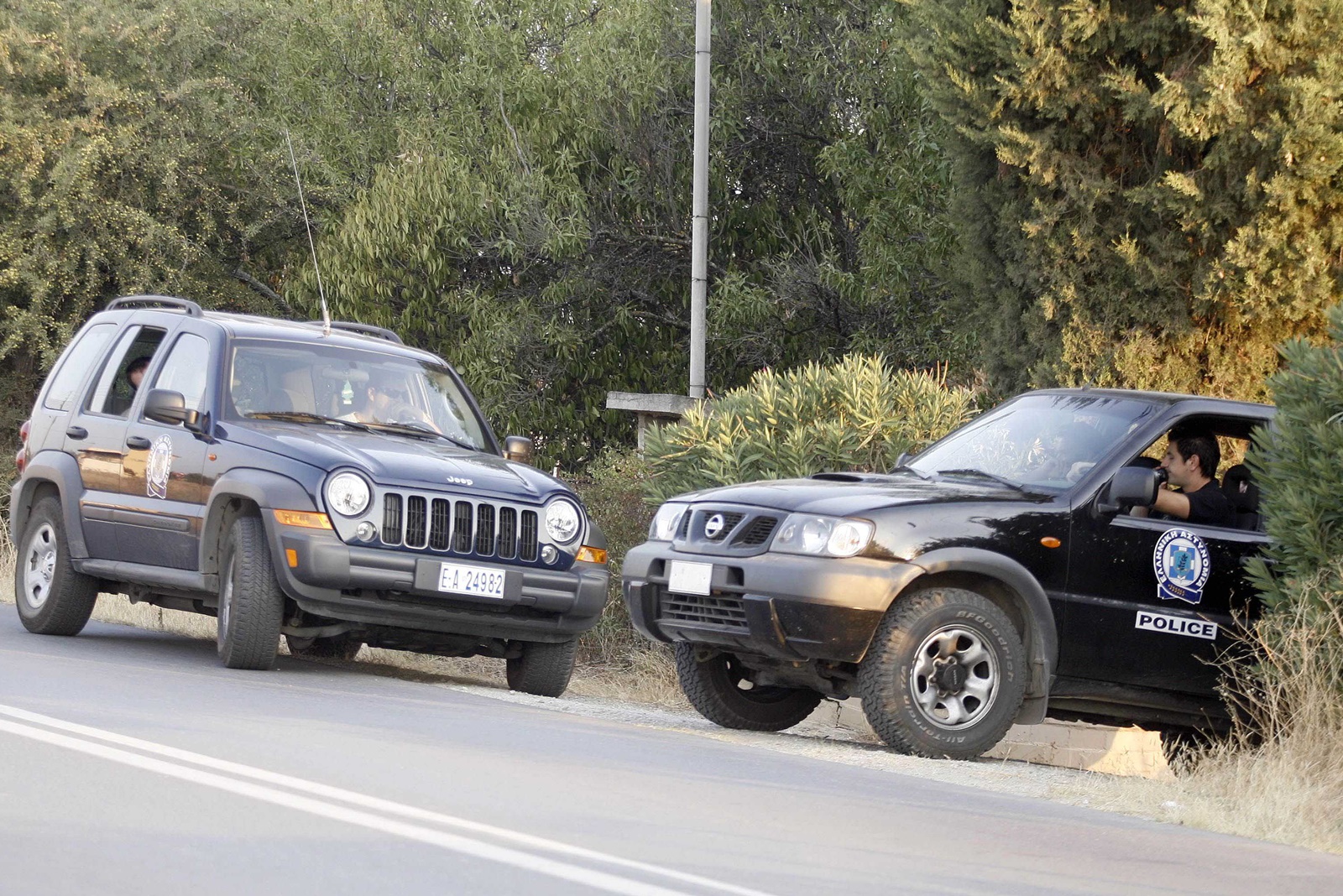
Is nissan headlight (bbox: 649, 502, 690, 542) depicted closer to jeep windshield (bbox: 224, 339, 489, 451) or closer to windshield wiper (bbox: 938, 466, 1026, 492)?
windshield wiper (bbox: 938, 466, 1026, 492)

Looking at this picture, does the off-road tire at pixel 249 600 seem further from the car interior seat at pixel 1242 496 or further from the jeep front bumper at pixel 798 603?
the car interior seat at pixel 1242 496

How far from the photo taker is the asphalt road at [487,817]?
5.41m

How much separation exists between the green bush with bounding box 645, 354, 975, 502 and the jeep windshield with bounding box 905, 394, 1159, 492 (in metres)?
2.56

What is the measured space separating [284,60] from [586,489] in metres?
12.6

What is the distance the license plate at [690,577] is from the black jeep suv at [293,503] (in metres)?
1.30

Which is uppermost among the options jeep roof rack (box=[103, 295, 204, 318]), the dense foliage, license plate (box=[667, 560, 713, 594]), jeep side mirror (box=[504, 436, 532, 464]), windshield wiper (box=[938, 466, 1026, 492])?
the dense foliage

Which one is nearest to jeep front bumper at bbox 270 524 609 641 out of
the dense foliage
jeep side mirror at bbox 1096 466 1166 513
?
jeep side mirror at bbox 1096 466 1166 513

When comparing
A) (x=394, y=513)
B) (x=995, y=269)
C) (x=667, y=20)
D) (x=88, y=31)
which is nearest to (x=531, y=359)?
(x=667, y=20)

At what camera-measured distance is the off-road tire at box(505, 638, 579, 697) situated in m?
10.9

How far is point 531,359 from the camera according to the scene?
22.8 m

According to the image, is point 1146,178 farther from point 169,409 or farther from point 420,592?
point 169,409

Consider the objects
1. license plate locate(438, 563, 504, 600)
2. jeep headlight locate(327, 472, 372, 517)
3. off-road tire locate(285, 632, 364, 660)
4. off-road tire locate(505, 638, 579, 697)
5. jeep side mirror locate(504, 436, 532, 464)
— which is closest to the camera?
jeep headlight locate(327, 472, 372, 517)

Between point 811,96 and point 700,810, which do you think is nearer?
point 700,810

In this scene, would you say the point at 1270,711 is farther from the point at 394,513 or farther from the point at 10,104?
the point at 10,104
